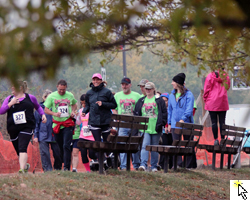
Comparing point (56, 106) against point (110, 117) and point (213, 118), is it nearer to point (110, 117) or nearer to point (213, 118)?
point (110, 117)

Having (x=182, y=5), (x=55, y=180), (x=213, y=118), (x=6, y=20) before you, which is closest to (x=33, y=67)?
(x=6, y=20)

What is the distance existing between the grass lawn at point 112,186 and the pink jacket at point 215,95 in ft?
7.22

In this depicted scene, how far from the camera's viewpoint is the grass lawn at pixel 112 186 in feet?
18.8

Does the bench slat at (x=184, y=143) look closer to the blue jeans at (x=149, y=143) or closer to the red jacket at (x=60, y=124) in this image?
the blue jeans at (x=149, y=143)

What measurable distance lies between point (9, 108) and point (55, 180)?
2133 mm

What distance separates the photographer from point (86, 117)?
930 cm

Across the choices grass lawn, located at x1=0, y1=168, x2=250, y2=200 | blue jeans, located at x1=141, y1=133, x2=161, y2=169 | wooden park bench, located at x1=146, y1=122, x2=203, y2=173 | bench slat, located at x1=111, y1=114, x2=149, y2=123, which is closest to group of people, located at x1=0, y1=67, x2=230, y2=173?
blue jeans, located at x1=141, y1=133, x2=161, y2=169

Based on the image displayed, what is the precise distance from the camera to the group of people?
7.93 m

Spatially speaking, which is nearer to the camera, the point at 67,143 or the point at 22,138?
the point at 22,138

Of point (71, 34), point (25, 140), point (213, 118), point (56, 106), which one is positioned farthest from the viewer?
point (213, 118)

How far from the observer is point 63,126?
8.95 metres

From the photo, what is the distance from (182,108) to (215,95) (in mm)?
1388

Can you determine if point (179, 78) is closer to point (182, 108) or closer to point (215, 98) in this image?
point (182, 108)

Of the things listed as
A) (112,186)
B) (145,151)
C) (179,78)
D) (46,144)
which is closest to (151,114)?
(145,151)
